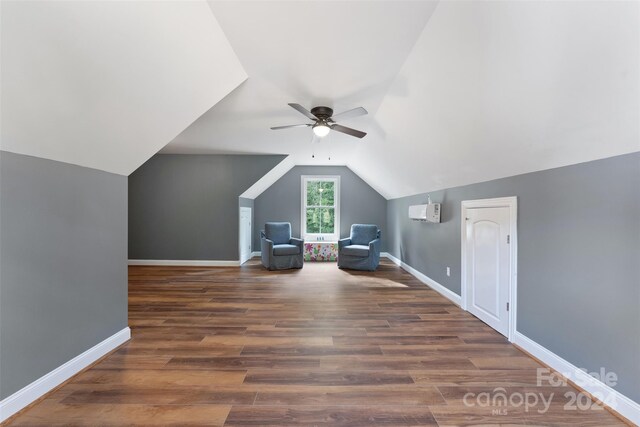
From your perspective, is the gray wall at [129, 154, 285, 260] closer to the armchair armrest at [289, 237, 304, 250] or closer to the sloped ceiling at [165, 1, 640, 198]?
the armchair armrest at [289, 237, 304, 250]

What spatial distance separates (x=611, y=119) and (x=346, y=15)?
1.68 meters

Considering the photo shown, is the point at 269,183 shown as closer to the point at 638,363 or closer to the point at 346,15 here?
the point at 346,15

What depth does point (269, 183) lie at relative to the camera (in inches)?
264

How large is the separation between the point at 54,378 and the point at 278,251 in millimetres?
3837

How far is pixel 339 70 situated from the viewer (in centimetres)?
248

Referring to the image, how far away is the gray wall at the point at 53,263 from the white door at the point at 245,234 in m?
3.52

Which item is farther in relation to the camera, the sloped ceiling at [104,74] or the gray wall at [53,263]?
the gray wall at [53,263]

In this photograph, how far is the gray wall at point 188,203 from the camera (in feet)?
18.6

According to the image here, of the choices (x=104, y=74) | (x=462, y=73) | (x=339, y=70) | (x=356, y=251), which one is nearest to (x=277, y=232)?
(x=356, y=251)

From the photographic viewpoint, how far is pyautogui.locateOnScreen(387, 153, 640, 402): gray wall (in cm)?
152

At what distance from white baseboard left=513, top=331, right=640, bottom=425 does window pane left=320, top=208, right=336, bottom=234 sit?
5.06 m

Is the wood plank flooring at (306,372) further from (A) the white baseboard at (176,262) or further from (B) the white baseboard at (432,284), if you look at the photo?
(A) the white baseboard at (176,262)

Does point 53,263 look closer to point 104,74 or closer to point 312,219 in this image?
point 104,74

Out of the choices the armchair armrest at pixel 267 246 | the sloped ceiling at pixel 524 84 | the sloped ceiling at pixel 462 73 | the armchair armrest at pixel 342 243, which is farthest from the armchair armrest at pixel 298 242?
the sloped ceiling at pixel 524 84
